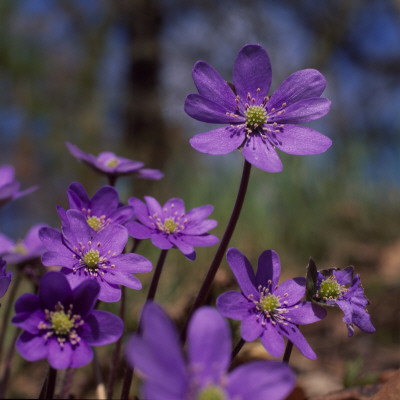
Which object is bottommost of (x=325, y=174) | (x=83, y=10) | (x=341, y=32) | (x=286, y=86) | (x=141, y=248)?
(x=141, y=248)

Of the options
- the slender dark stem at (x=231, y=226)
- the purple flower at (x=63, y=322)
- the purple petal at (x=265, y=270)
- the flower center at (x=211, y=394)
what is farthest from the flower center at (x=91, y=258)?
the flower center at (x=211, y=394)

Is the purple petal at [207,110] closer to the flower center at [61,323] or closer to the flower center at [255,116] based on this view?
the flower center at [255,116]

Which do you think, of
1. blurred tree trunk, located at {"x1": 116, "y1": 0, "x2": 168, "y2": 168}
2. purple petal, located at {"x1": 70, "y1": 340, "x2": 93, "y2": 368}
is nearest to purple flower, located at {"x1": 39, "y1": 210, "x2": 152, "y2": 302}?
purple petal, located at {"x1": 70, "y1": 340, "x2": 93, "y2": 368}

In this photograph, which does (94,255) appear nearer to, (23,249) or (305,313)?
(305,313)

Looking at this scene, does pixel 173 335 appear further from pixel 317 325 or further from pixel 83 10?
pixel 83 10

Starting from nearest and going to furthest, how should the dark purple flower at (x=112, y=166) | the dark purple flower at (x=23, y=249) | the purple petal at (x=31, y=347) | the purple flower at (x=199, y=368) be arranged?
the purple flower at (x=199, y=368), the purple petal at (x=31, y=347), the dark purple flower at (x=112, y=166), the dark purple flower at (x=23, y=249)

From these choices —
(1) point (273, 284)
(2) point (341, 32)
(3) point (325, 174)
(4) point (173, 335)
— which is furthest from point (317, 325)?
(2) point (341, 32)
